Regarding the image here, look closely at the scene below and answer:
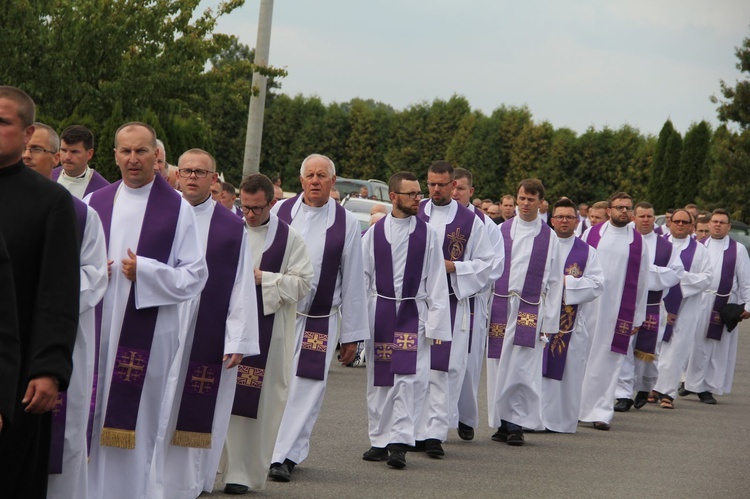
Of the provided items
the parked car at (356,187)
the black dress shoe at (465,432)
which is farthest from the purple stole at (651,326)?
the parked car at (356,187)

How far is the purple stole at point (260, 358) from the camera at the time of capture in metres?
8.48

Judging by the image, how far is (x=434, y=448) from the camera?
1016 centimetres

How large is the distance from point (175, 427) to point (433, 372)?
131 inches

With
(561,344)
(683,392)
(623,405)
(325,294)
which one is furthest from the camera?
(683,392)

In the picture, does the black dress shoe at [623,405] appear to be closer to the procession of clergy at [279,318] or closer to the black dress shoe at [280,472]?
the procession of clergy at [279,318]

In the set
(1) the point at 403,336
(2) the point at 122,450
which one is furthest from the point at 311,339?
(2) the point at 122,450

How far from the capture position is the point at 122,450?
686 cm

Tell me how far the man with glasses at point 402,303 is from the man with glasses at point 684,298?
6154mm

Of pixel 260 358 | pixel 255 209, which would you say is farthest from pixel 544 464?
pixel 255 209

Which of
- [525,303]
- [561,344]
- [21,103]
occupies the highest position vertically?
[21,103]

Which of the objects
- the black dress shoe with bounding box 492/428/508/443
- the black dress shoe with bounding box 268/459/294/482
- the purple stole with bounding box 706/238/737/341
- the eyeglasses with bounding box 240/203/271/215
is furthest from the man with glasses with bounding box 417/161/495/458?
the purple stole with bounding box 706/238/737/341

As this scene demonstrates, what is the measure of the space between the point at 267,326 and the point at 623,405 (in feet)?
22.6

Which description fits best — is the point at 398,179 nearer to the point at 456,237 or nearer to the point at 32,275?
the point at 456,237

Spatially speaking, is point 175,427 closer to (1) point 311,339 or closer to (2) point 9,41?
(1) point 311,339
